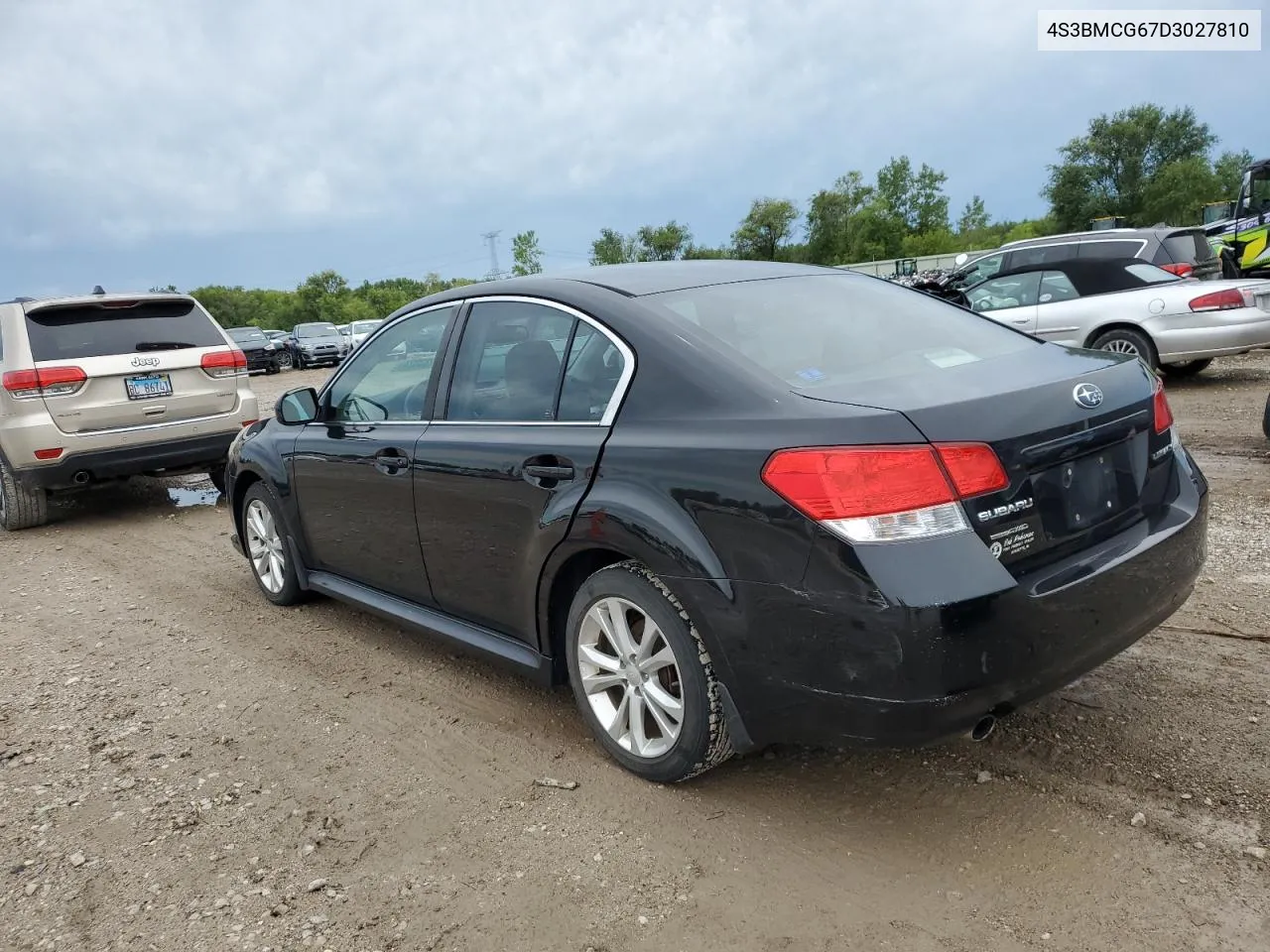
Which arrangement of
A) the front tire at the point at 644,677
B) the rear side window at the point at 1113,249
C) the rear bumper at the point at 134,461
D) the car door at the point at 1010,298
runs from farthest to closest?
the car door at the point at 1010,298, the rear side window at the point at 1113,249, the rear bumper at the point at 134,461, the front tire at the point at 644,677

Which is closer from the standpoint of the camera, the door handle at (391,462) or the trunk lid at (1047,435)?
the trunk lid at (1047,435)

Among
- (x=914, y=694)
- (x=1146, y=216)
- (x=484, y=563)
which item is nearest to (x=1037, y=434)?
(x=914, y=694)

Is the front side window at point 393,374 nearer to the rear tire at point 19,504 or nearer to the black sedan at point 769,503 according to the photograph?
the black sedan at point 769,503

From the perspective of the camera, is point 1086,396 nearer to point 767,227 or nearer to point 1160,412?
point 1160,412

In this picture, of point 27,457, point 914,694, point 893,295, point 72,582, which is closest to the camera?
point 914,694

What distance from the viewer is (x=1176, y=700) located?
3.42 meters

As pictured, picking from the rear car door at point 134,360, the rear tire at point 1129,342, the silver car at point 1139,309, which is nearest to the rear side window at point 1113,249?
the silver car at point 1139,309

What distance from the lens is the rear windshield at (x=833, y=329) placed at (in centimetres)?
298

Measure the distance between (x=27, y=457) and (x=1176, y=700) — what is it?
24.9 feet

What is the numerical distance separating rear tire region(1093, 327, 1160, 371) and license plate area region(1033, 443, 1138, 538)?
8.31 m

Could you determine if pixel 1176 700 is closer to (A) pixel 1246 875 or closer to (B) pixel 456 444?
(A) pixel 1246 875

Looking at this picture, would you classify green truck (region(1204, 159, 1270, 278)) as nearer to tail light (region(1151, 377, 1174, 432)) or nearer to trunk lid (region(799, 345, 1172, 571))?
tail light (region(1151, 377, 1174, 432))

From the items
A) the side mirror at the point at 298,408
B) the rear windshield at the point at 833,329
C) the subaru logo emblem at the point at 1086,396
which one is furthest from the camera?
the side mirror at the point at 298,408

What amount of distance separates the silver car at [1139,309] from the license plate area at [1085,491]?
7873 millimetres
